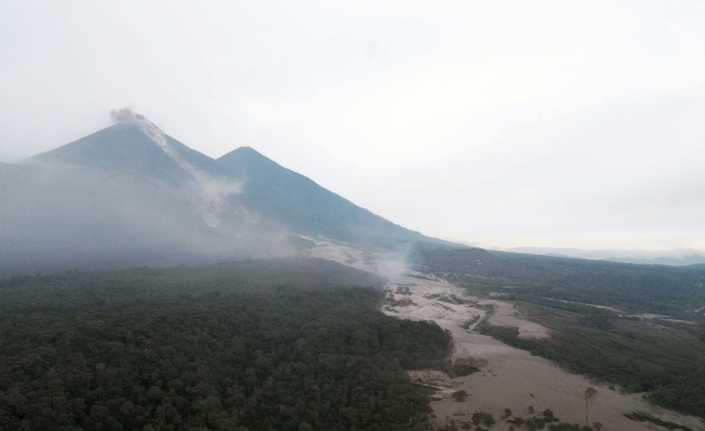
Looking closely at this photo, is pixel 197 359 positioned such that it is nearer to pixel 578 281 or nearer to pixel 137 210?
pixel 137 210

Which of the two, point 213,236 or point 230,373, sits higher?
point 213,236

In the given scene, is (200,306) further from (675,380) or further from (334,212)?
(334,212)

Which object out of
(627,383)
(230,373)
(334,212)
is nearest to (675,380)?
(627,383)

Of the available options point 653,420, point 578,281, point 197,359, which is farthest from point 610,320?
point 197,359

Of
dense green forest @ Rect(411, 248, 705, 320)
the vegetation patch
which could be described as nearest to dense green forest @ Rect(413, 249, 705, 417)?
dense green forest @ Rect(411, 248, 705, 320)

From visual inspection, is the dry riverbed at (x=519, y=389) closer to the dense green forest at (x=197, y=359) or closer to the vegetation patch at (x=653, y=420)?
the vegetation patch at (x=653, y=420)

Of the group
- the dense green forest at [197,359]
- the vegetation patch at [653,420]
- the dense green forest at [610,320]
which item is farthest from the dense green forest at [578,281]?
the dense green forest at [197,359]
